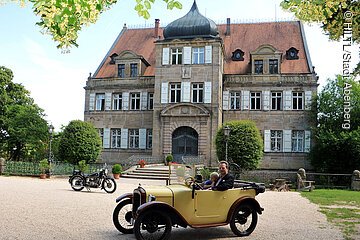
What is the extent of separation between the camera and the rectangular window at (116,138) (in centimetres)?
3600

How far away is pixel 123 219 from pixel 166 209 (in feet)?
5.10

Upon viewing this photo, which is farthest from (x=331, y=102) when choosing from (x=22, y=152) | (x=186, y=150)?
(x=22, y=152)

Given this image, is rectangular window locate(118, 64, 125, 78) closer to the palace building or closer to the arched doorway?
the palace building

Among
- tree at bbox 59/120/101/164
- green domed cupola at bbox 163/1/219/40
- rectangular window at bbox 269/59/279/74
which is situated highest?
green domed cupola at bbox 163/1/219/40

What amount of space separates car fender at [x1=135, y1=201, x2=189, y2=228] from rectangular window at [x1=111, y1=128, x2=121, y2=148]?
94.3 feet

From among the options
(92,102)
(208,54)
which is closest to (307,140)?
(208,54)

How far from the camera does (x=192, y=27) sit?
32.8m

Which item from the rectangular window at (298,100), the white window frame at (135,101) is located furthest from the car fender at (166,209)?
the white window frame at (135,101)

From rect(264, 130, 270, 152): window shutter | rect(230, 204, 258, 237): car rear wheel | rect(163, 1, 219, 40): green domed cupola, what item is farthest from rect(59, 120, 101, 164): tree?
rect(230, 204, 258, 237): car rear wheel

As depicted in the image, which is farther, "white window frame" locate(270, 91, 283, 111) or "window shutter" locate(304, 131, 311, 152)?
"white window frame" locate(270, 91, 283, 111)

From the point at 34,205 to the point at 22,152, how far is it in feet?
101

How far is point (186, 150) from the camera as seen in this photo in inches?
1297

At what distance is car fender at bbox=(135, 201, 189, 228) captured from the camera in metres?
7.27

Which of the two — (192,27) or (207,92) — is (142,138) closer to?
(207,92)
